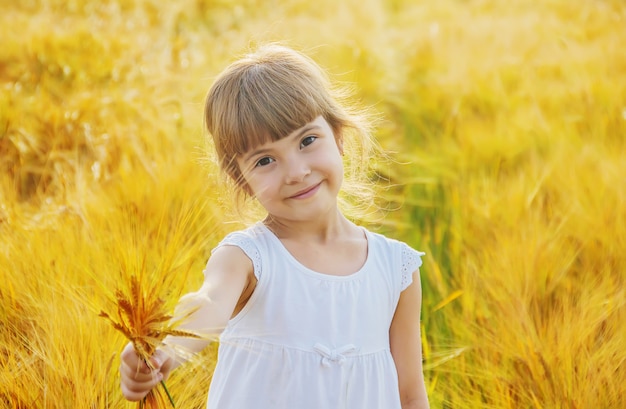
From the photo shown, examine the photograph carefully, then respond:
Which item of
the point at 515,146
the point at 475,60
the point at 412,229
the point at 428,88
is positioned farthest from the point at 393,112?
the point at 412,229

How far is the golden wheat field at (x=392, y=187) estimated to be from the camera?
5.02ft

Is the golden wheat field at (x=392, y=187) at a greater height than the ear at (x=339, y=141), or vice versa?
the ear at (x=339, y=141)

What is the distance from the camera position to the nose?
137 centimetres

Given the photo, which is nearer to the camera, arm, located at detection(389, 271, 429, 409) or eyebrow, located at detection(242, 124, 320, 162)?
eyebrow, located at detection(242, 124, 320, 162)

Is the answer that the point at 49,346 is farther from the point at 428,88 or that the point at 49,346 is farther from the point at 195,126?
the point at 428,88

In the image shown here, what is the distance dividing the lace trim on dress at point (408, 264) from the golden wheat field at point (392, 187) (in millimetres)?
282

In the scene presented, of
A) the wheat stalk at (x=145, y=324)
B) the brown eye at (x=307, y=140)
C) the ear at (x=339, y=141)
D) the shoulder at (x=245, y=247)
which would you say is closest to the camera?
the wheat stalk at (x=145, y=324)

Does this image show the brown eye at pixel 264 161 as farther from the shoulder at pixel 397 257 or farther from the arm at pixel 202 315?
the shoulder at pixel 397 257

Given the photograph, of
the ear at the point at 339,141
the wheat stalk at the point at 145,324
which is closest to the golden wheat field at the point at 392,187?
the wheat stalk at the point at 145,324

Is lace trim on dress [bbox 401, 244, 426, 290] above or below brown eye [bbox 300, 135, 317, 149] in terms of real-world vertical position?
below

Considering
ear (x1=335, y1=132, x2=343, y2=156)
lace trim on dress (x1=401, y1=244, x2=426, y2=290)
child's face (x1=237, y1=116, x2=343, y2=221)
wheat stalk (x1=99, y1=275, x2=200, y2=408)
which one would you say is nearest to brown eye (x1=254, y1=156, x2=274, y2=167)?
child's face (x1=237, y1=116, x2=343, y2=221)

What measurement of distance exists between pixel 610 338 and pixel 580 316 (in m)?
0.11

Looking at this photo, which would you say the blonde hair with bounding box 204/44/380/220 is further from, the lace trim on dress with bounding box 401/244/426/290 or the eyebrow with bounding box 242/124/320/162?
the lace trim on dress with bounding box 401/244/426/290

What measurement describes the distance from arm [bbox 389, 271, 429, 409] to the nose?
0.31 meters
